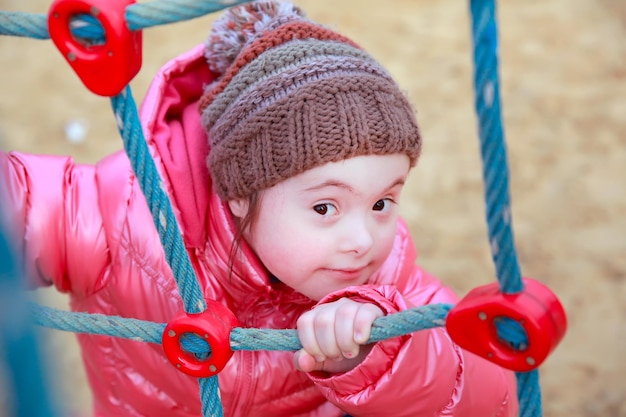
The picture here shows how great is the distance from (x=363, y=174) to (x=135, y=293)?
332mm

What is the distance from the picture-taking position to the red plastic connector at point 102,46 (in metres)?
0.64

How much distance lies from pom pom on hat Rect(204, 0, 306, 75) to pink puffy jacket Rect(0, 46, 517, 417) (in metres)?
0.06

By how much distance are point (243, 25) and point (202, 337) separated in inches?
15.2

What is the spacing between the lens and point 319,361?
80cm

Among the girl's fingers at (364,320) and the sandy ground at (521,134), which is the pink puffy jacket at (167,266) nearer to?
the girl's fingers at (364,320)

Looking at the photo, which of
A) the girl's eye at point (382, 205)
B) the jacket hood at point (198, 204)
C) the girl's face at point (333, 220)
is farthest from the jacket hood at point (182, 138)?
the girl's eye at point (382, 205)

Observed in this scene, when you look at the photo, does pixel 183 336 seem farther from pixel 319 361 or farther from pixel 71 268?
pixel 71 268

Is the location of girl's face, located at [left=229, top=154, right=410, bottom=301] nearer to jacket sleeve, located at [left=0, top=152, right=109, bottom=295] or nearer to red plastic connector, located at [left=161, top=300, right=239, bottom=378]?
red plastic connector, located at [left=161, top=300, right=239, bottom=378]

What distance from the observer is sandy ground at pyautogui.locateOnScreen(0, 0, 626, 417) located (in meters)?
1.62

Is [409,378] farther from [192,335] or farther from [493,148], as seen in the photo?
[493,148]

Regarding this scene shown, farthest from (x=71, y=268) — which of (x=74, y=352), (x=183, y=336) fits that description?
(x=74, y=352)

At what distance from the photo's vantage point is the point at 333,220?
0.84 m

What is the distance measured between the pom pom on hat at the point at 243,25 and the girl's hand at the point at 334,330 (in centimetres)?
34

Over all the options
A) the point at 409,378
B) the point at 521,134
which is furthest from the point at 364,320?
the point at 521,134
